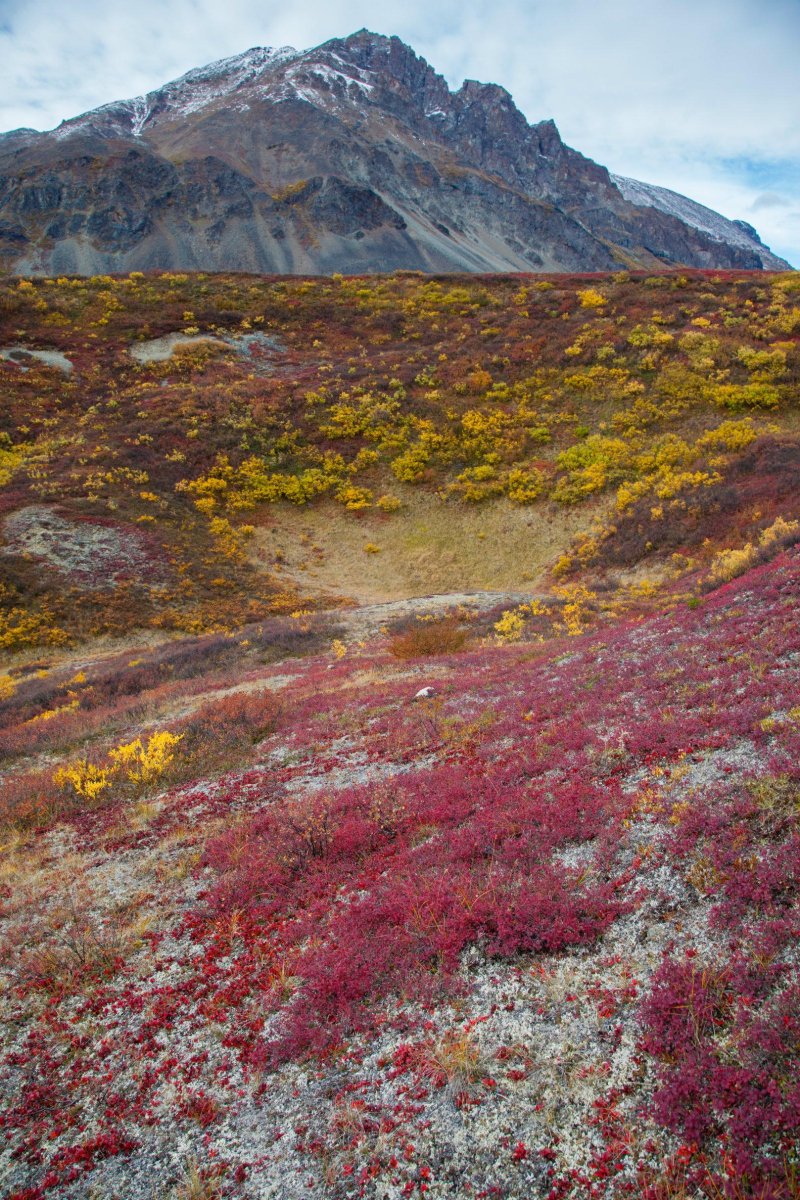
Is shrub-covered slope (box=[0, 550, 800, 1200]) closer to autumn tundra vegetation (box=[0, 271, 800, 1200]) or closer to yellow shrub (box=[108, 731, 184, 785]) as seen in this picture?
autumn tundra vegetation (box=[0, 271, 800, 1200])

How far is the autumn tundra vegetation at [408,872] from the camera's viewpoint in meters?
4.03

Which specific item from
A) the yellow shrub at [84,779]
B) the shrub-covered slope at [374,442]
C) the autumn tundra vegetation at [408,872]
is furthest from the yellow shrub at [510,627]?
the yellow shrub at [84,779]

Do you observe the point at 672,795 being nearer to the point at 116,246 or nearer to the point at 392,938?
the point at 392,938

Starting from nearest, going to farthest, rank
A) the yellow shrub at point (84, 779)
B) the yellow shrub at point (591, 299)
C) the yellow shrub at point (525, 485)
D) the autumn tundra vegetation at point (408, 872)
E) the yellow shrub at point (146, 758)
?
the autumn tundra vegetation at point (408, 872), the yellow shrub at point (84, 779), the yellow shrub at point (146, 758), the yellow shrub at point (525, 485), the yellow shrub at point (591, 299)

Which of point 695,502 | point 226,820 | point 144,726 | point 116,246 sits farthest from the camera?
point 116,246

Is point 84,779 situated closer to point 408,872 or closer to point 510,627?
→ point 408,872

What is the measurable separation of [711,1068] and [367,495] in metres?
36.5

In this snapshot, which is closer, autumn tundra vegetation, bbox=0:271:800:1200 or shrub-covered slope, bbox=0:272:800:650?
autumn tundra vegetation, bbox=0:271:800:1200

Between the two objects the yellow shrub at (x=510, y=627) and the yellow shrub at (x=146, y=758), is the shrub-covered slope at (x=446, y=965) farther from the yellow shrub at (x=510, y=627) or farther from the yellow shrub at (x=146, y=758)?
the yellow shrub at (x=510, y=627)

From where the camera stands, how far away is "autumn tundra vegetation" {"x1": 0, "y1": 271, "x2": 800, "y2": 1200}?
159 inches

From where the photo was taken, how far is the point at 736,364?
40156mm

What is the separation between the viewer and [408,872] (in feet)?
22.6

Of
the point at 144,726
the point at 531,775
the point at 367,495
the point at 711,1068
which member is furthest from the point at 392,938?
the point at 367,495

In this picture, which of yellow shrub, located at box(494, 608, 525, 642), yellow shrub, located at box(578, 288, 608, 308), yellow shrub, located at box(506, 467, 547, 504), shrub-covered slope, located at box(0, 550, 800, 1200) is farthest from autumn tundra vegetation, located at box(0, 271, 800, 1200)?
yellow shrub, located at box(578, 288, 608, 308)
